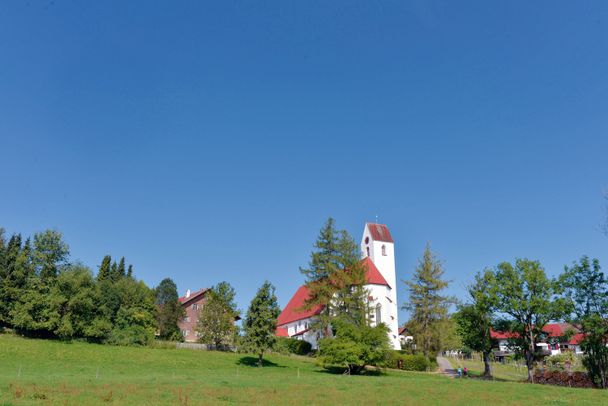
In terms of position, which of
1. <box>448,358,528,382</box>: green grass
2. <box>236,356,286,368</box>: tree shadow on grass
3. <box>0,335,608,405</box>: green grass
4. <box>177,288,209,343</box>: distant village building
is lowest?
<box>448,358,528,382</box>: green grass

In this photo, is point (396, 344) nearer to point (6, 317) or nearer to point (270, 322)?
point (270, 322)

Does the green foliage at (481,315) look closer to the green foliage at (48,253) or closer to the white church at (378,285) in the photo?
the white church at (378,285)

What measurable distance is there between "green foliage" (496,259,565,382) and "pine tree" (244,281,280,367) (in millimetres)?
22777

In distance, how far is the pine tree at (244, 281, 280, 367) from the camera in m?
46.7

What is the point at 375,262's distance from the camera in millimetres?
77125

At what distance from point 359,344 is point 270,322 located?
380 inches

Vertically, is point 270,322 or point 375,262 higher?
point 375,262

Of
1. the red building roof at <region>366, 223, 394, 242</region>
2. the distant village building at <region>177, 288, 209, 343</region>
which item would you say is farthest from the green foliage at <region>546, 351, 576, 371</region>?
the distant village building at <region>177, 288, 209, 343</region>

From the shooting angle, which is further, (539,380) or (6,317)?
(6,317)

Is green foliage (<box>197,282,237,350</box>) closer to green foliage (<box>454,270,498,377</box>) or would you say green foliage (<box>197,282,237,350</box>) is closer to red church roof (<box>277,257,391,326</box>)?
red church roof (<box>277,257,391,326</box>)

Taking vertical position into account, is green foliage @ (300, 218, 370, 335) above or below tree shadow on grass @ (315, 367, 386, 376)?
above

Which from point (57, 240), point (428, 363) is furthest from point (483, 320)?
point (57, 240)

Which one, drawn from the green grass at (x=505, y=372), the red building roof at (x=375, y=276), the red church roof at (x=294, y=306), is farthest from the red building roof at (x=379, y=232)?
the green grass at (x=505, y=372)

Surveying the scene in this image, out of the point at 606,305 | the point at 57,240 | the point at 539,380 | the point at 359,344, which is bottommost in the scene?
the point at 539,380
